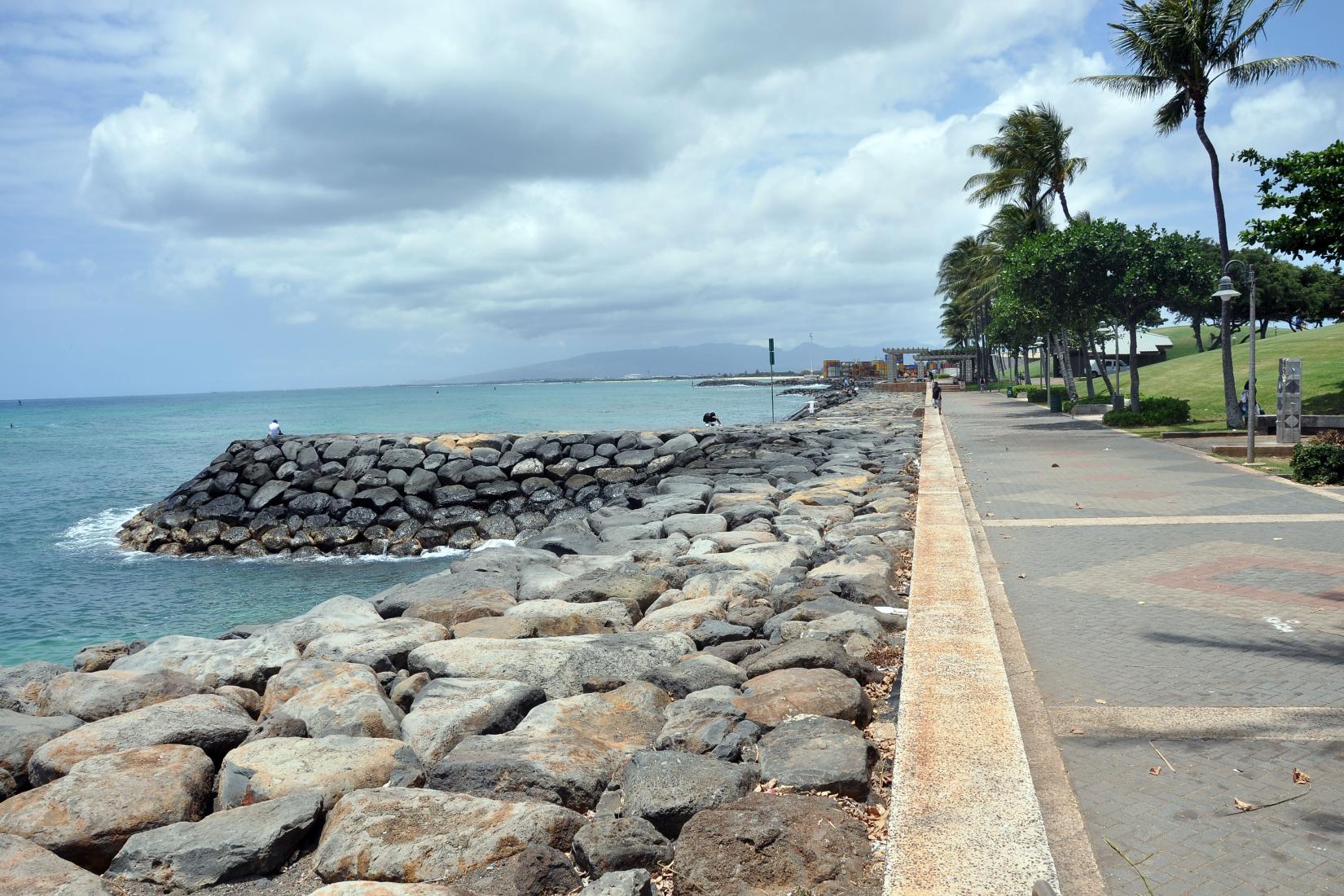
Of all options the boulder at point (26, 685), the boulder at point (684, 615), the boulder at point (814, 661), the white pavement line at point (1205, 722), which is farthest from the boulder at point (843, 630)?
the boulder at point (26, 685)

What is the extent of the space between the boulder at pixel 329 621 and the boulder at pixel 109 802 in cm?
249

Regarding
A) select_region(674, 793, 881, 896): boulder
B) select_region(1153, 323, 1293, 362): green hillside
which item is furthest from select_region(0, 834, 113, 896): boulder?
select_region(1153, 323, 1293, 362): green hillside

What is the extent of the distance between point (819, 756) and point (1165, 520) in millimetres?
8245

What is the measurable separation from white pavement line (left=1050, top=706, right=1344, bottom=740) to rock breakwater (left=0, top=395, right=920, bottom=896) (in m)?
0.96

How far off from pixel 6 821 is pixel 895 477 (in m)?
12.1

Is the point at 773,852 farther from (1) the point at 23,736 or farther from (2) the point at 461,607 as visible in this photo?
(2) the point at 461,607

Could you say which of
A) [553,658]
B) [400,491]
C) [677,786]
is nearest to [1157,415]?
[400,491]

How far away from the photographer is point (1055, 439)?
74.9 ft

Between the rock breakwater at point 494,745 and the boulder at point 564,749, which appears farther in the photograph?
the boulder at point 564,749

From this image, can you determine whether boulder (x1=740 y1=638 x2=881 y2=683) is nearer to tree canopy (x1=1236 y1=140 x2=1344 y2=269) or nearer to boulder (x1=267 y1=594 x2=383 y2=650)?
boulder (x1=267 y1=594 x2=383 y2=650)

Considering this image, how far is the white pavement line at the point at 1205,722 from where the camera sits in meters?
4.27

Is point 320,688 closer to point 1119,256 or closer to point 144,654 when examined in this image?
point 144,654

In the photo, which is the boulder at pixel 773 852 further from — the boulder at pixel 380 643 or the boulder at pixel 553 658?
the boulder at pixel 380 643

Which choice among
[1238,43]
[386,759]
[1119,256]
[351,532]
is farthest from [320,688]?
[1119,256]
